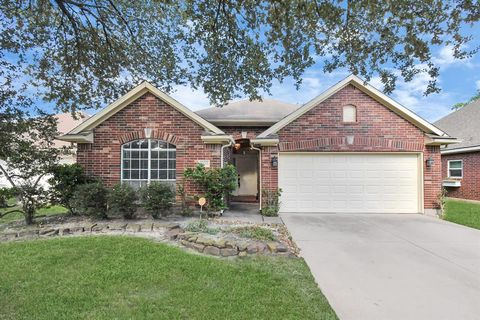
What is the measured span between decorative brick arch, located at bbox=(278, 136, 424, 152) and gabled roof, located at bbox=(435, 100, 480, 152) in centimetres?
691

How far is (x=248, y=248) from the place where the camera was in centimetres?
595

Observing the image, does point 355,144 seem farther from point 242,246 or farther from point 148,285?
point 148,285

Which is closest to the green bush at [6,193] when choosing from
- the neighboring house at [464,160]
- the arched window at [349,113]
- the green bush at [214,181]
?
the green bush at [214,181]

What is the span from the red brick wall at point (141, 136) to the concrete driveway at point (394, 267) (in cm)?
426

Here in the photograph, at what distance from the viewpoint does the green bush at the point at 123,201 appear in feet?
28.6

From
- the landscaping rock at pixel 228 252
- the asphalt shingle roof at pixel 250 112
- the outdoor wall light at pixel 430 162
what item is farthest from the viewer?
the asphalt shingle roof at pixel 250 112

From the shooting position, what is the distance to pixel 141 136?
34.3 feet

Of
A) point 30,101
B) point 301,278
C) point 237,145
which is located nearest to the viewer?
point 301,278

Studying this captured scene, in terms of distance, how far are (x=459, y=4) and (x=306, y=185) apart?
7.19 m

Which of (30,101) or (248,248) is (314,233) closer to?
(248,248)

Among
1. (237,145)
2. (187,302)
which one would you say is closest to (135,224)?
(187,302)

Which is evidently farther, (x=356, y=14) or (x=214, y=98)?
(x=214, y=98)

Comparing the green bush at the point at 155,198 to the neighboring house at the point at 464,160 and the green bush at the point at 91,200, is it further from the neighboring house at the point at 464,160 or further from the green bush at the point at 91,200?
the neighboring house at the point at 464,160

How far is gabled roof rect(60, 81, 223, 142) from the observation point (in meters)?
10.3
